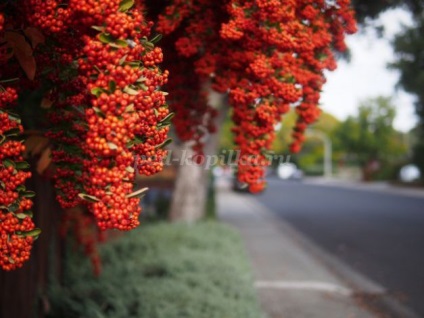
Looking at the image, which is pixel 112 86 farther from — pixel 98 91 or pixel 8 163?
pixel 8 163

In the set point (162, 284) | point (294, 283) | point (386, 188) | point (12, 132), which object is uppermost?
point (12, 132)

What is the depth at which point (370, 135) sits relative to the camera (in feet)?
154

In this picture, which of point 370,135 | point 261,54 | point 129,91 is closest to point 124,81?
point 129,91

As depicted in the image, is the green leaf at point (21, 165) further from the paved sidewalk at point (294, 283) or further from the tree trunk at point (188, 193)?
the tree trunk at point (188, 193)

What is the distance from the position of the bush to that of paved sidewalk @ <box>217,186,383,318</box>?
42.6 inches

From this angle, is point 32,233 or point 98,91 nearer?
point 98,91

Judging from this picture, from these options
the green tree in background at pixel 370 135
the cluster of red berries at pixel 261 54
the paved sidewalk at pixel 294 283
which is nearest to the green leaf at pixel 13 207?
the cluster of red berries at pixel 261 54

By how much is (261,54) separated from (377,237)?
1139 centimetres

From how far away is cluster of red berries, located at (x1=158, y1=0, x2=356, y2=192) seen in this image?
6.61 feet

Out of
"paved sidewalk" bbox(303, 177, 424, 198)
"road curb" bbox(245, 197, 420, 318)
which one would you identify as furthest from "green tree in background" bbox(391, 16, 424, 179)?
"road curb" bbox(245, 197, 420, 318)

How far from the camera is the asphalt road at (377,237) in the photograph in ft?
26.5

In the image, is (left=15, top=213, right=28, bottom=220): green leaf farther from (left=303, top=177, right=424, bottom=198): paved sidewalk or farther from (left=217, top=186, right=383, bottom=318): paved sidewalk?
(left=303, top=177, right=424, bottom=198): paved sidewalk

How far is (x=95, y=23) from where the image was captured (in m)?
1.36

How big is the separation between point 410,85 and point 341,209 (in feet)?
21.6
